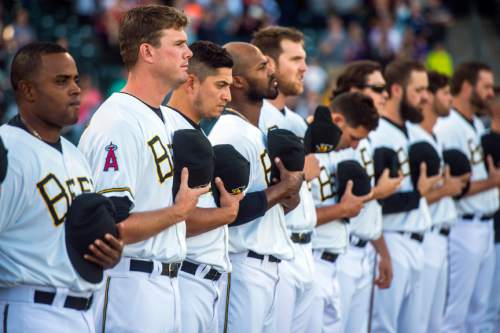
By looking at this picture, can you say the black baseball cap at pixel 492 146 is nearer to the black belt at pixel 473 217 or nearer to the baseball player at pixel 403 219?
the black belt at pixel 473 217

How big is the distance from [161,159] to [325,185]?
2.59 meters

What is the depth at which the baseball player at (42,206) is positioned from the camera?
13.4 feet

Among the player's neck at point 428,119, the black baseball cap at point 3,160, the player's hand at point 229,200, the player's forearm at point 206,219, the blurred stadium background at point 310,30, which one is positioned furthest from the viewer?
the blurred stadium background at point 310,30

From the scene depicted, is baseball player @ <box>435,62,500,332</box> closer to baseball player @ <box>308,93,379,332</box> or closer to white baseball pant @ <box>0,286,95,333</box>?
baseball player @ <box>308,93,379,332</box>

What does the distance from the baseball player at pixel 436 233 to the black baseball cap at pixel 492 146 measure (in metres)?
0.79

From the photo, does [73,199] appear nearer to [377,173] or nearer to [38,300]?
[38,300]

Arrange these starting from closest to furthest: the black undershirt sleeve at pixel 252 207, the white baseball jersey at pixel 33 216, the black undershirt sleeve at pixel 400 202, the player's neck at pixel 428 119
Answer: the white baseball jersey at pixel 33 216 → the black undershirt sleeve at pixel 252 207 → the black undershirt sleeve at pixel 400 202 → the player's neck at pixel 428 119

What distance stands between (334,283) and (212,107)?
2242 mm

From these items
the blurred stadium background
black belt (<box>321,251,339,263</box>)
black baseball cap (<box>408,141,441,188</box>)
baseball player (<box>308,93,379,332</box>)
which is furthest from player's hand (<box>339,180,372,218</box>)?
the blurred stadium background

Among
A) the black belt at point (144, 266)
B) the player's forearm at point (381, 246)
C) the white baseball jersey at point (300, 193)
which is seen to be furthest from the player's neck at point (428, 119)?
the black belt at point (144, 266)

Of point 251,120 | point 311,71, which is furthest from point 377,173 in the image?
point 311,71

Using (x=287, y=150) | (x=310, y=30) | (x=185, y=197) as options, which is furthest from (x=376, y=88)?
(x=310, y=30)

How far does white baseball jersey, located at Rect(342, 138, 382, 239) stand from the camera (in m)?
7.43

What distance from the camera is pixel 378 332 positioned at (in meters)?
7.91
